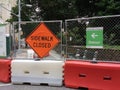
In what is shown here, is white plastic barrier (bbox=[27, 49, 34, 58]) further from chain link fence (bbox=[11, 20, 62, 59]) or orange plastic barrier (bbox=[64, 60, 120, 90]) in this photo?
orange plastic barrier (bbox=[64, 60, 120, 90])

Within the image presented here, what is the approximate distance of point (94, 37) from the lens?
368 inches

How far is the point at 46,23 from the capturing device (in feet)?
35.6

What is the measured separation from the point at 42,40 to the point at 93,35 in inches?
77.0

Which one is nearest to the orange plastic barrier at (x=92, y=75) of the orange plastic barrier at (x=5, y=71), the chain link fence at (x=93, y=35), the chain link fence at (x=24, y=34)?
the chain link fence at (x=93, y=35)

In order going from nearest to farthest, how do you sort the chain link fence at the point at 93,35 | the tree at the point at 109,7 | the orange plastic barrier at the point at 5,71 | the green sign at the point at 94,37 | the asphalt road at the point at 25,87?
the green sign at the point at 94,37, the chain link fence at the point at 93,35, the asphalt road at the point at 25,87, the orange plastic barrier at the point at 5,71, the tree at the point at 109,7

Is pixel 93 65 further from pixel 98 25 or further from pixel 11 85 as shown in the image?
pixel 11 85

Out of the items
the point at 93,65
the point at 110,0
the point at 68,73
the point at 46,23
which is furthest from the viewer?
the point at 110,0

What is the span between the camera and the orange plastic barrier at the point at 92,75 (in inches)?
348

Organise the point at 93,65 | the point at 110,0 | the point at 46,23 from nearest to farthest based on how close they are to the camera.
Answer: the point at 93,65 → the point at 46,23 → the point at 110,0

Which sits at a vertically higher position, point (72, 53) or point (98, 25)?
point (98, 25)

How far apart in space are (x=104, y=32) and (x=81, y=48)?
91 centimetres

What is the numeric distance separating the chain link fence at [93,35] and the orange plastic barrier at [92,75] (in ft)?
0.92

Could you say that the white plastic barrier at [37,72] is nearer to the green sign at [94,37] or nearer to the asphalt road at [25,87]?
the asphalt road at [25,87]

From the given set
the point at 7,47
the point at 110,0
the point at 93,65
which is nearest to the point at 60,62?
the point at 93,65
